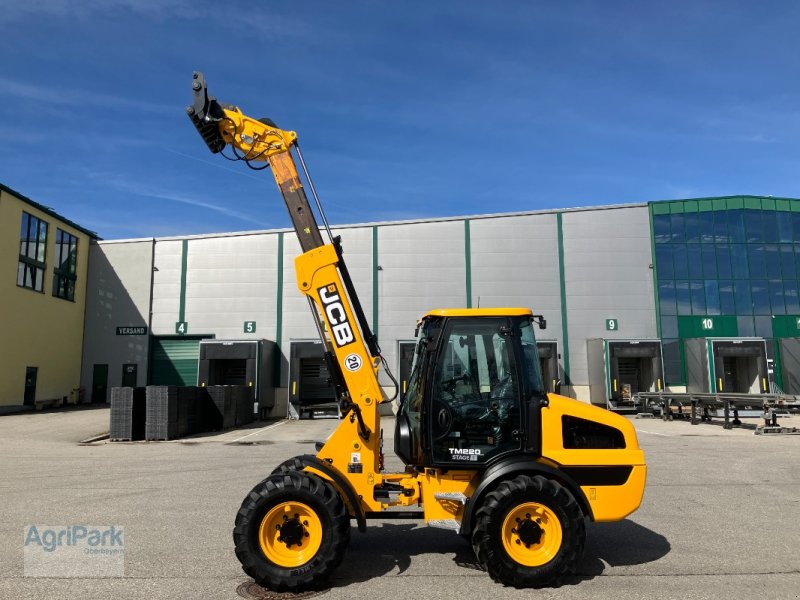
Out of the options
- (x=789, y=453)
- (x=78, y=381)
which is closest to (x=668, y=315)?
(x=789, y=453)

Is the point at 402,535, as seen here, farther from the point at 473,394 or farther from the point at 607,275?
the point at 607,275

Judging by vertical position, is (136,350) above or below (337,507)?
above

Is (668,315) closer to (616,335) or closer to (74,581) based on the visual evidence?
(616,335)

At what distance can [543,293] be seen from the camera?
25.9 metres

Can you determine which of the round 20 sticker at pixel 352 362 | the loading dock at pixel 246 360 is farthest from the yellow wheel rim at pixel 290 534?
the loading dock at pixel 246 360

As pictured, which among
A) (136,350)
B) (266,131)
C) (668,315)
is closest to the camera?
(266,131)

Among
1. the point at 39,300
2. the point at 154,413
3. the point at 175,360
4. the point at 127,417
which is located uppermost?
the point at 39,300

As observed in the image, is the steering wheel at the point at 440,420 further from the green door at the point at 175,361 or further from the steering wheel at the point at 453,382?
the green door at the point at 175,361

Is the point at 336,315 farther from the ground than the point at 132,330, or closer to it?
closer to it

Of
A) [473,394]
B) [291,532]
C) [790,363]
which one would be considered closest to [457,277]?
[790,363]

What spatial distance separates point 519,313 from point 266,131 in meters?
3.28

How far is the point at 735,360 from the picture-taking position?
25.7 metres

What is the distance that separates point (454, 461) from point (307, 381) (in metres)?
20.7

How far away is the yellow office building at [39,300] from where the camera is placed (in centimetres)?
2375
